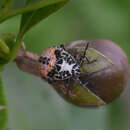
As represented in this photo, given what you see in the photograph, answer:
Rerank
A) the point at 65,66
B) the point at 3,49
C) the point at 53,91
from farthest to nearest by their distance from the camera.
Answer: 1. the point at 53,91
2. the point at 65,66
3. the point at 3,49

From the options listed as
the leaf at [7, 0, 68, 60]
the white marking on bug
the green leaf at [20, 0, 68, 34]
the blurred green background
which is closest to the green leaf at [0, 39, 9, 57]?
the leaf at [7, 0, 68, 60]

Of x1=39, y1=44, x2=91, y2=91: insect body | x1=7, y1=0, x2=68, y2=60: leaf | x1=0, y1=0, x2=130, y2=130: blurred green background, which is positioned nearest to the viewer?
x1=7, y1=0, x2=68, y2=60: leaf

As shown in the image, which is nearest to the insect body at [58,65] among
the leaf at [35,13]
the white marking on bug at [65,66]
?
the white marking on bug at [65,66]

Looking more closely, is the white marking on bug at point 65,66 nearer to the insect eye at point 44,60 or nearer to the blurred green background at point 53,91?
the insect eye at point 44,60

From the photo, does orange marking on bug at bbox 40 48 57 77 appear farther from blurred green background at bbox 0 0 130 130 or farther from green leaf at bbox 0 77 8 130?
blurred green background at bbox 0 0 130 130

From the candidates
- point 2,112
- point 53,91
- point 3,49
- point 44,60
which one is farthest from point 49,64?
point 53,91

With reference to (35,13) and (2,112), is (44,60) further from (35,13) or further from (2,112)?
(2,112)
